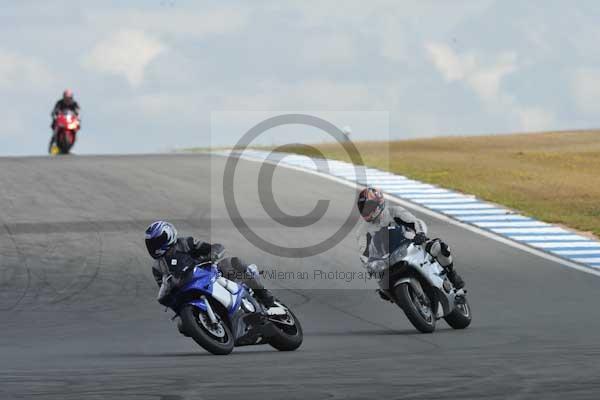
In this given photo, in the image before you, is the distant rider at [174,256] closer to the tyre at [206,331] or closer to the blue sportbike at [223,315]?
the blue sportbike at [223,315]

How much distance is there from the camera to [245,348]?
14.2 m

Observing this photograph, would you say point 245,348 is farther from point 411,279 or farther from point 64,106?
point 64,106

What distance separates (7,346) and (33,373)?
3.78 m

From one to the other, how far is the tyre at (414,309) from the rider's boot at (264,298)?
1.81 meters

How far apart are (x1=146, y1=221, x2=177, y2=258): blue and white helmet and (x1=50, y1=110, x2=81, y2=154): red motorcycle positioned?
27562mm

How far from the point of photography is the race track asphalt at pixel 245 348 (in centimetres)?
1011

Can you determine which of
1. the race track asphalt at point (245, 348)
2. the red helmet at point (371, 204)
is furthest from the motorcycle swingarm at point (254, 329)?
the red helmet at point (371, 204)

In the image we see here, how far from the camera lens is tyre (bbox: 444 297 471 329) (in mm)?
15344

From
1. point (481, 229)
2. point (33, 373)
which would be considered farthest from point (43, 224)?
point (33, 373)

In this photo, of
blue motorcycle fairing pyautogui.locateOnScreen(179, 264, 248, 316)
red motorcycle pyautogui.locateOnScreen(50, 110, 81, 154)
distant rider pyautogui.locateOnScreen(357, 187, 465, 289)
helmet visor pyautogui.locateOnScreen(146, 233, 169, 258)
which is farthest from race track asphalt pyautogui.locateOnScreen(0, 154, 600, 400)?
red motorcycle pyautogui.locateOnScreen(50, 110, 81, 154)

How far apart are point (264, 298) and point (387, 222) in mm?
2331

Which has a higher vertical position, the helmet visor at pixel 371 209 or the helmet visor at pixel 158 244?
the helmet visor at pixel 371 209

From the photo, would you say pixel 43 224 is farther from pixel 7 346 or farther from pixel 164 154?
pixel 164 154

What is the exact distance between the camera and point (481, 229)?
26.5 metres
